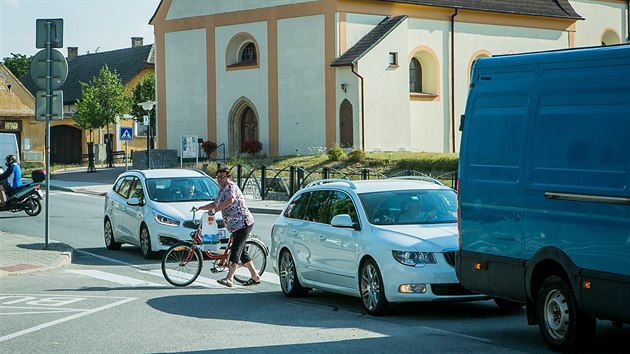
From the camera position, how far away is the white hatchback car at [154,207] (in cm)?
1947

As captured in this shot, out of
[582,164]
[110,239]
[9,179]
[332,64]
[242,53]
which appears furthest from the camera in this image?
[242,53]

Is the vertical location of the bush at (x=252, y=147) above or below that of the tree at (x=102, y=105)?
below

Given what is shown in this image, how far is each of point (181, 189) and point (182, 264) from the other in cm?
497

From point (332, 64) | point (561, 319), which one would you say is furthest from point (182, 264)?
point (332, 64)

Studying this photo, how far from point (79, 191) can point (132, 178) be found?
1036 inches

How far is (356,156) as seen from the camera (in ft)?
147

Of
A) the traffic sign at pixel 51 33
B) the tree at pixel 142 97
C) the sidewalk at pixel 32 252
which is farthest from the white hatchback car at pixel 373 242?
the tree at pixel 142 97

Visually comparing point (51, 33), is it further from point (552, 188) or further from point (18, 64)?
point (18, 64)

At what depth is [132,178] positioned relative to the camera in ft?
70.3

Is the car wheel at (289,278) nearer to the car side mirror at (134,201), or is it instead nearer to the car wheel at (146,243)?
the car wheel at (146,243)

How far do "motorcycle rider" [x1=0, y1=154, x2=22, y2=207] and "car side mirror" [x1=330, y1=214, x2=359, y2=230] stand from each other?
20439 mm

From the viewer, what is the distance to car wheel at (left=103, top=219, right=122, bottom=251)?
21875mm

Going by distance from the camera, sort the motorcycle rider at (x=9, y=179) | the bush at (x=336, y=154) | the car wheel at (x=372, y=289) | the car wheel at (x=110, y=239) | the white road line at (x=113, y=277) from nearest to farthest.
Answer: the car wheel at (x=372, y=289), the white road line at (x=113, y=277), the car wheel at (x=110, y=239), the motorcycle rider at (x=9, y=179), the bush at (x=336, y=154)

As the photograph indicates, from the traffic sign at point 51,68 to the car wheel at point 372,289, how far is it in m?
9.50
